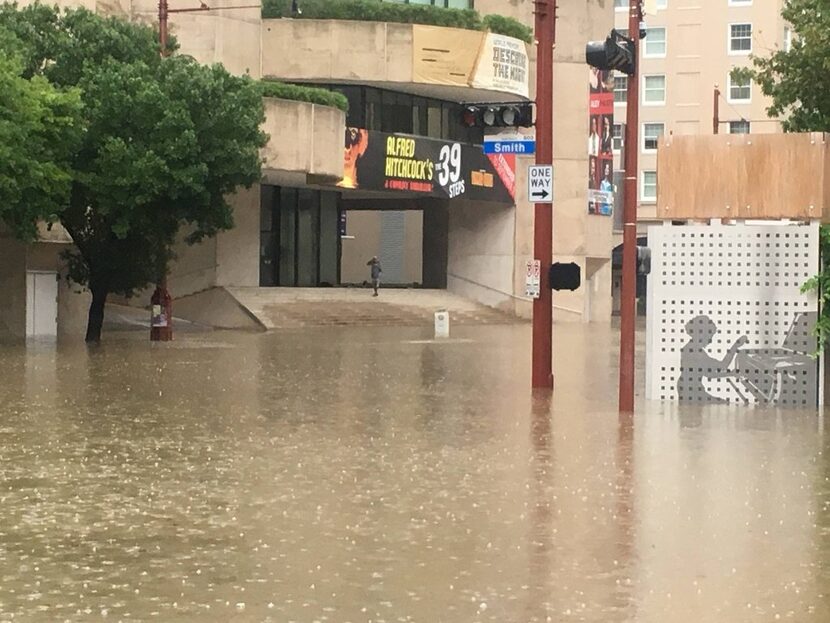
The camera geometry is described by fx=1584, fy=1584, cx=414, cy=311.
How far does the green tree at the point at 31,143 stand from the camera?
31453 millimetres

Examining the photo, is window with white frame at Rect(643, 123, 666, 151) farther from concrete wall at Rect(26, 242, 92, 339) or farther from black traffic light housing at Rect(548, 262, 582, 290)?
black traffic light housing at Rect(548, 262, 582, 290)

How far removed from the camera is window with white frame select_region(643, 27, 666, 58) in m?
85.5

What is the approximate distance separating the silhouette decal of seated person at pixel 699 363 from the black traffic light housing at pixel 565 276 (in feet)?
7.76

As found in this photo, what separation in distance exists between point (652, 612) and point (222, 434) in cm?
827

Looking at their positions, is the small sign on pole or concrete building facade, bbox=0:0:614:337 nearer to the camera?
the small sign on pole

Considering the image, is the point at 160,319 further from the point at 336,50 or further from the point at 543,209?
the point at 336,50

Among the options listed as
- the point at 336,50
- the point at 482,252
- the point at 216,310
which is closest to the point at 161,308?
the point at 216,310

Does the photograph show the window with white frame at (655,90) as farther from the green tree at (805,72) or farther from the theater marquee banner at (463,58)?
the green tree at (805,72)

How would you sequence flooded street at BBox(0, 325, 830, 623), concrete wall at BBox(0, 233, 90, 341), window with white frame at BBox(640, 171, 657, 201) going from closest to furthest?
flooded street at BBox(0, 325, 830, 623), concrete wall at BBox(0, 233, 90, 341), window with white frame at BBox(640, 171, 657, 201)

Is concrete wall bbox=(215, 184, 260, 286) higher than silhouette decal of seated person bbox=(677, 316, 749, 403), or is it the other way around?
concrete wall bbox=(215, 184, 260, 286)

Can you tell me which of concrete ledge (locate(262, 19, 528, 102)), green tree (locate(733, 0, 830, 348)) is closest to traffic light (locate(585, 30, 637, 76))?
green tree (locate(733, 0, 830, 348))

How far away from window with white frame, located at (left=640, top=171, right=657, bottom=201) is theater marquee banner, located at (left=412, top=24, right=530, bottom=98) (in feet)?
87.4

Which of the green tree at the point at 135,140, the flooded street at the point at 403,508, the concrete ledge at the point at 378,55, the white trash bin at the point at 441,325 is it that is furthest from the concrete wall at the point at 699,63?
the flooded street at the point at 403,508

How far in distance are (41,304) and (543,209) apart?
22032 mm
